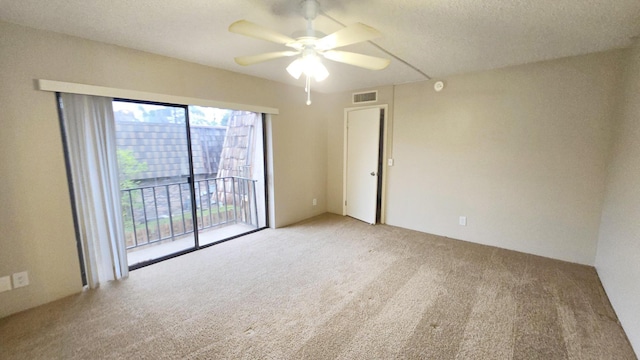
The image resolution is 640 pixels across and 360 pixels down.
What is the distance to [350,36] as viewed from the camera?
161 cm

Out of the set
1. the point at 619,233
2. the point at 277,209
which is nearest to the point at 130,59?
the point at 277,209

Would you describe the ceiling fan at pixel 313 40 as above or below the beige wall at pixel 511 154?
above

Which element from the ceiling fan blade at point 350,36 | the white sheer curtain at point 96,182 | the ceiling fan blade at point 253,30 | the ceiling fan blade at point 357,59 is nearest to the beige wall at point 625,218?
the ceiling fan blade at point 357,59

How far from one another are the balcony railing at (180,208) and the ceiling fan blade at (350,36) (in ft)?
8.63

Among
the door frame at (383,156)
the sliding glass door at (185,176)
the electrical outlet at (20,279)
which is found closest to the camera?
the electrical outlet at (20,279)

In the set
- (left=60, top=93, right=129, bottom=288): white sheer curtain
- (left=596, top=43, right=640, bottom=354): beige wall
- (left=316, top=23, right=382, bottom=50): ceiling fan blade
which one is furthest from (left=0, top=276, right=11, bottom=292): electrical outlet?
(left=596, top=43, right=640, bottom=354): beige wall

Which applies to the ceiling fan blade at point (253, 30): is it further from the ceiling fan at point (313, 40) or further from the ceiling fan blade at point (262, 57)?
the ceiling fan blade at point (262, 57)

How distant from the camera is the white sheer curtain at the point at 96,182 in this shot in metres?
2.34

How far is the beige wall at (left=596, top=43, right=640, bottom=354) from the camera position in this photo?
187 centimetres

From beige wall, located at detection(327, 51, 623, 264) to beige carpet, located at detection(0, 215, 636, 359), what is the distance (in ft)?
1.49

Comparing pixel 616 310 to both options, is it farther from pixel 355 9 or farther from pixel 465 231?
pixel 355 9

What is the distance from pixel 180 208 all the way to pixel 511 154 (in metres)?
4.56

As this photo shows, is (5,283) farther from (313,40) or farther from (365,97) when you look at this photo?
(365,97)

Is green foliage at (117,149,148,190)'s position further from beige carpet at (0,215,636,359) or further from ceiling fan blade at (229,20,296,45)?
ceiling fan blade at (229,20,296,45)
